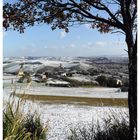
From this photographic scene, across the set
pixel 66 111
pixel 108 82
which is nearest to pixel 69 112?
pixel 66 111

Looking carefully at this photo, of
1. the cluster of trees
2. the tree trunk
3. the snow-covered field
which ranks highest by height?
the tree trunk

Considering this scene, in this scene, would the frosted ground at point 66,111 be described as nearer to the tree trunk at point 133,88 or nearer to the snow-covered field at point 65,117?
the snow-covered field at point 65,117

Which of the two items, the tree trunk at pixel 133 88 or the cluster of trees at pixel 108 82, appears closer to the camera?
the tree trunk at pixel 133 88

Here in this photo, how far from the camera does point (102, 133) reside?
3.72 m

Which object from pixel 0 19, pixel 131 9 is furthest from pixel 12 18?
pixel 0 19

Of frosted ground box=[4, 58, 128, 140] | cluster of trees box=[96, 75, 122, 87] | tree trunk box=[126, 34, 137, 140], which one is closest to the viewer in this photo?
tree trunk box=[126, 34, 137, 140]

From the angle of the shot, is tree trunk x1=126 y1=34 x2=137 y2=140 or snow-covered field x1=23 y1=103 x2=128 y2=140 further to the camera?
snow-covered field x1=23 y1=103 x2=128 y2=140

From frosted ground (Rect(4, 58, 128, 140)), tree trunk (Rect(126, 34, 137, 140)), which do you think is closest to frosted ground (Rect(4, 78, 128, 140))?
frosted ground (Rect(4, 58, 128, 140))

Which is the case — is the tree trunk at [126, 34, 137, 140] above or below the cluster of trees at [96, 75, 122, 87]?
above

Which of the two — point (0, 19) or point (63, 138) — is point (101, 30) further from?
point (0, 19)

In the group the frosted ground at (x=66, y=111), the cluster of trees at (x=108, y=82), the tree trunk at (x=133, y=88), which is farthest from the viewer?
the cluster of trees at (x=108, y=82)

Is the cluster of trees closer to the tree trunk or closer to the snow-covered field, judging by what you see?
the snow-covered field

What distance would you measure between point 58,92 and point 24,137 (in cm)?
772

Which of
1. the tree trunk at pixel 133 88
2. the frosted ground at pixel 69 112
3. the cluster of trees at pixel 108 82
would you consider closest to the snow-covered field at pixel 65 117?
the frosted ground at pixel 69 112
